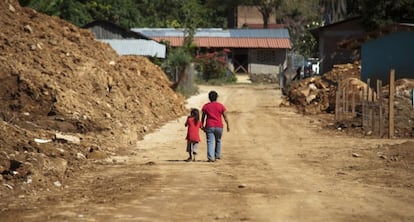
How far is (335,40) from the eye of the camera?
Answer: 44281mm

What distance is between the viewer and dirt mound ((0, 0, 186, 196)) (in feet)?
41.6

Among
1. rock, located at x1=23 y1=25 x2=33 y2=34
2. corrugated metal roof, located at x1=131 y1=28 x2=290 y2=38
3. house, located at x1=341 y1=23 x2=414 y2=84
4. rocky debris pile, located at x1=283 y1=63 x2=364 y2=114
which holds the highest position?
corrugated metal roof, located at x1=131 y1=28 x2=290 y2=38

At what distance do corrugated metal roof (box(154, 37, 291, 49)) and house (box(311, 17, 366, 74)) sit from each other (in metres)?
21.7

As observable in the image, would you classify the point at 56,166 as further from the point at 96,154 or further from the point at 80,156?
the point at 96,154

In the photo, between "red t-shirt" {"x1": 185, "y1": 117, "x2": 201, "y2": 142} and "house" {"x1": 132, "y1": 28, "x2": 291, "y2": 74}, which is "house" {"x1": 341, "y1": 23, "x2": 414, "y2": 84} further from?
A: "house" {"x1": 132, "y1": 28, "x2": 291, "y2": 74}

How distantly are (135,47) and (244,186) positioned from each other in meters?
39.4

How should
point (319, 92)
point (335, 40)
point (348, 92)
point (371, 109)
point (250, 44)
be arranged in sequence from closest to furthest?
point (371, 109) → point (348, 92) → point (319, 92) → point (335, 40) → point (250, 44)

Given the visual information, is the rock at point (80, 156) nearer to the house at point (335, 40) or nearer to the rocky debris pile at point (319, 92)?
the rocky debris pile at point (319, 92)

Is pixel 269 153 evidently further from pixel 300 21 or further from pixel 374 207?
pixel 300 21

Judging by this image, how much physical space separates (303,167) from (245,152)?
308cm

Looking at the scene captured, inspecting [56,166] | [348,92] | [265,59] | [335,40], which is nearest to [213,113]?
[56,166]

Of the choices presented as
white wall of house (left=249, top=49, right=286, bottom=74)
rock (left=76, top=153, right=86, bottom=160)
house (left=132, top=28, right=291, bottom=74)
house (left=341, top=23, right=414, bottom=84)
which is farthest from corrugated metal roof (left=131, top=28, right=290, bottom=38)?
rock (left=76, top=153, right=86, bottom=160)

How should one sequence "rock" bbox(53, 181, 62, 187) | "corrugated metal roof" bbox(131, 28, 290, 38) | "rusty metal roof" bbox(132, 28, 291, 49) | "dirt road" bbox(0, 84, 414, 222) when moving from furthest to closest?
"corrugated metal roof" bbox(131, 28, 290, 38) < "rusty metal roof" bbox(132, 28, 291, 49) < "rock" bbox(53, 181, 62, 187) < "dirt road" bbox(0, 84, 414, 222)

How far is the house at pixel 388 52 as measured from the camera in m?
27.4
